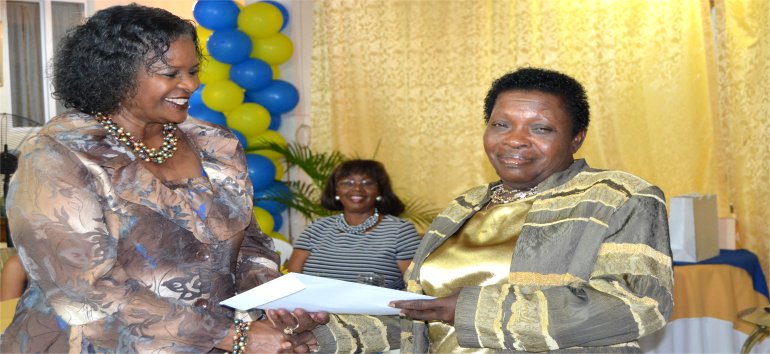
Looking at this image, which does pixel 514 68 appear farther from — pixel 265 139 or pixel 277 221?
pixel 277 221

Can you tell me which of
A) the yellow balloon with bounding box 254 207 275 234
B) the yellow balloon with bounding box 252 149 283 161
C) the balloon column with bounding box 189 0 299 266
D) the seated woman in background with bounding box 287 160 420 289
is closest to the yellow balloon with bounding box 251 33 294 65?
the balloon column with bounding box 189 0 299 266

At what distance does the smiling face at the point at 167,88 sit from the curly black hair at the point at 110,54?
0.05 ft

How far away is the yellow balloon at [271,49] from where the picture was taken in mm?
7129

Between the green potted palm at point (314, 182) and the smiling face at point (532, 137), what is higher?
the smiling face at point (532, 137)

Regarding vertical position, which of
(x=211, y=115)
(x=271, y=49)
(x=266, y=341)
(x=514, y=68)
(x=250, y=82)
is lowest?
(x=266, y=341)

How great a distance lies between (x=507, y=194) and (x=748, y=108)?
3.72 meters

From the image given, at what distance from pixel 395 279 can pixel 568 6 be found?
2.93 m

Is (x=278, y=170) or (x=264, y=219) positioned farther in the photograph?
(x=278, y=170)

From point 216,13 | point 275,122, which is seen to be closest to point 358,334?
point 216,13

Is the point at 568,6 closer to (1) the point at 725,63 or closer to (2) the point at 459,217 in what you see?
(1) the point at 725,63

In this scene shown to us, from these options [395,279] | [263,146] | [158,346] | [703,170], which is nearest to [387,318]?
[158,346]

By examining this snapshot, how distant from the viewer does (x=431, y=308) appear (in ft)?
6.49

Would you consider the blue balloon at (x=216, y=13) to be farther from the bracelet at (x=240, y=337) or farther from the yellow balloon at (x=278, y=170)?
the bracelet at (x=240, y=337)

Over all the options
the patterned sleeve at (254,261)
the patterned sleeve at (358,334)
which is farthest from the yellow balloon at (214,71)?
the patterned sleeve at (358,334)
